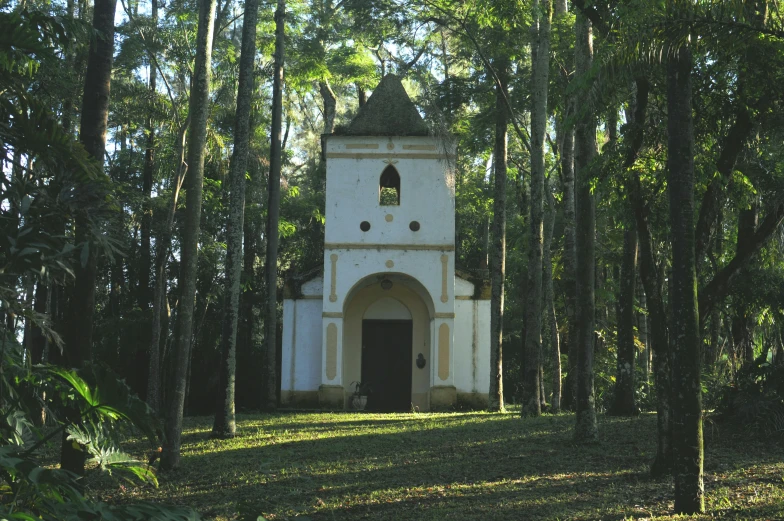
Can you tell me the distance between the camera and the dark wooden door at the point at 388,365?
87.0 ft

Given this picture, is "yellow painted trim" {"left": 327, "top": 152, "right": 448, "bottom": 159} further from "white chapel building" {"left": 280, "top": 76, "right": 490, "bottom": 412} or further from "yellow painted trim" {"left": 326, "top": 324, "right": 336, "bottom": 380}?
"yellow painted trim" {"left": 326, "top": 324, "right": 336, "bottom": 380}

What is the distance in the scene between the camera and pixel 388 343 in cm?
2662

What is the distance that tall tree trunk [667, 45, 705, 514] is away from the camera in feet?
25.9

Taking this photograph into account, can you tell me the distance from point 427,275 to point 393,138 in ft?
14.0

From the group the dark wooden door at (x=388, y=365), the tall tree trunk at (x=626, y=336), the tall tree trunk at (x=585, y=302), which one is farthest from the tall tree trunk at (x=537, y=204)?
the dark wooden door at (x=388, y=365)

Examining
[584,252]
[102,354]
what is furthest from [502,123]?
[102,354]

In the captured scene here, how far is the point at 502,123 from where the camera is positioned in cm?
2295

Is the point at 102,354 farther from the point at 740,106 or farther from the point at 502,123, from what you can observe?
the point at 740,106

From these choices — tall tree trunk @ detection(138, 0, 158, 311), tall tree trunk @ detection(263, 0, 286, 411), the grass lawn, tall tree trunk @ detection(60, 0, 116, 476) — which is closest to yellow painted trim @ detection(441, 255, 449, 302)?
tall tree trunk @ detection(263, 0, 286, 411)

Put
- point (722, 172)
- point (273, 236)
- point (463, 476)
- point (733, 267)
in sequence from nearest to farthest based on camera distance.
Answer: point (733, 267)
point (722, 172)
point (463, 476)
point (273, 236)

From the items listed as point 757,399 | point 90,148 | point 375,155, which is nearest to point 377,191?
point 375,155

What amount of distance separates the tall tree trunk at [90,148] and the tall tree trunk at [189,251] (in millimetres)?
3139

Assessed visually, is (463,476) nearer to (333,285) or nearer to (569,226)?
(569,226)

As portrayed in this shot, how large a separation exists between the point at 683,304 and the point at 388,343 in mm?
19042
